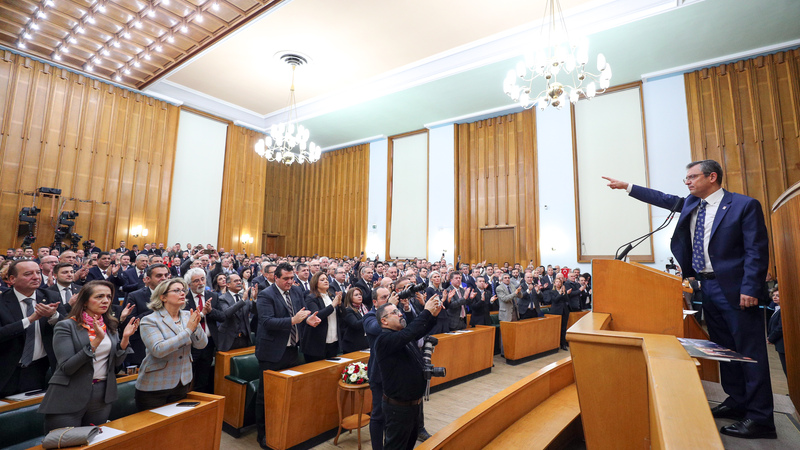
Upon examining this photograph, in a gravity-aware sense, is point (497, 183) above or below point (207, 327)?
above

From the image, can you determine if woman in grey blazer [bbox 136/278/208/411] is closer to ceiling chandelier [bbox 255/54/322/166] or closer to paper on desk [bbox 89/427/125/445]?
paper on desk [bbox 89/427/125/445]

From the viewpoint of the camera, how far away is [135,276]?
5406mm

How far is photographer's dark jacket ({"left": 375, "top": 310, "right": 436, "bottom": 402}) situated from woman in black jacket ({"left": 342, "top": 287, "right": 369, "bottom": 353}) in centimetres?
126

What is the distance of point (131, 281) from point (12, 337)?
280cm

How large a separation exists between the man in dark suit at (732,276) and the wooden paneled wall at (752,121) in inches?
333

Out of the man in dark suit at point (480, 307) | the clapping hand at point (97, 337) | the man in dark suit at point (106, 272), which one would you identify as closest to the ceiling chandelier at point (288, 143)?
the man in dark suit at point (106, 272)

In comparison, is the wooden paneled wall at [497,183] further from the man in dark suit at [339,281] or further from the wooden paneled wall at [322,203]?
the man in dark suit at [339,281]

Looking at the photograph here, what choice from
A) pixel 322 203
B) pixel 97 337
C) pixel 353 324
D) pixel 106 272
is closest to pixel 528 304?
pixel 353 324

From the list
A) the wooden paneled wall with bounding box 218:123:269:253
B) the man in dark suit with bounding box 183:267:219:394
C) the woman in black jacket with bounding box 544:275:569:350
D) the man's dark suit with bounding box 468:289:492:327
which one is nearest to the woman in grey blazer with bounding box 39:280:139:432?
the man in dark suit with bounding box 183:267:219:394

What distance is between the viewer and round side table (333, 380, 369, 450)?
3.03 metres

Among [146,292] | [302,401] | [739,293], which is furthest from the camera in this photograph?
[146,292]

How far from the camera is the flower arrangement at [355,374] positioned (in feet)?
10.1

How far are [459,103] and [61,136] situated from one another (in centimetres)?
1005

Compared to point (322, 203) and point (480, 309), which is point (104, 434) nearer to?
point (480, 309)
